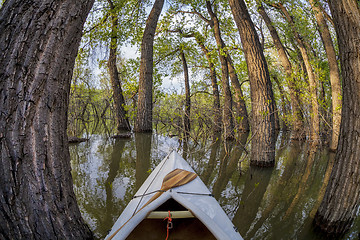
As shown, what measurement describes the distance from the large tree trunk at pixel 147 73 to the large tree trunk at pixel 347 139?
7.94m

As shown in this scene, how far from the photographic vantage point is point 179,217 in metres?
2.52

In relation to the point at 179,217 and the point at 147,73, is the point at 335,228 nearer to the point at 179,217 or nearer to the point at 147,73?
the point at 179,217

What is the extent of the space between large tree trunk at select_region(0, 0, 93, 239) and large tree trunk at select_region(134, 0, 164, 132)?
8.02 meters

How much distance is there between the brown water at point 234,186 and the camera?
10.9 ft

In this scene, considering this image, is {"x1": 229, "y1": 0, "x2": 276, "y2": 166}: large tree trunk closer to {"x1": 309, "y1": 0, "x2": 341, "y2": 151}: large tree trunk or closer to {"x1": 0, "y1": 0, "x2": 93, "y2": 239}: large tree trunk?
{"x1": 309, "y1": 0, "x2": 341, "y2": 151}: large tree trunk

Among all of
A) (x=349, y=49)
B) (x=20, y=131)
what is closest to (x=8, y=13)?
(x=20, y=131)

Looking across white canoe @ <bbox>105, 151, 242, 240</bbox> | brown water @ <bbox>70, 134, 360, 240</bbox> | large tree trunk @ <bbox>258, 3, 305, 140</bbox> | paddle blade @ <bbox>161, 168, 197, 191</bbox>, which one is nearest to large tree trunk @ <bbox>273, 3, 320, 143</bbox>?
large tree trunk @ <bbox>258, 3, 305, 140</bbox>

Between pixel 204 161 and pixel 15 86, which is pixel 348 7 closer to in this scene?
pixel 15 86

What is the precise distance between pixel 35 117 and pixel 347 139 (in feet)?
11.1

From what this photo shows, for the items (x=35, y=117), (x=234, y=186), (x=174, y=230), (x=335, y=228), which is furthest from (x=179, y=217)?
(x=234, y=186)

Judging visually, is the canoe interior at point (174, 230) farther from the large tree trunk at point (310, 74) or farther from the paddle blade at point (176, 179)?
the large tree trunk at point (310, 74)

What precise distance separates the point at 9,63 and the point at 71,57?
538 mm

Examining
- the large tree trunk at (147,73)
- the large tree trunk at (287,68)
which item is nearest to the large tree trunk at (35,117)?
the large tree trunk at (147,73)

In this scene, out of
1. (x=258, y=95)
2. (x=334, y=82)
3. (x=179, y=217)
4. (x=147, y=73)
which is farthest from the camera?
(x=147, y=73)
